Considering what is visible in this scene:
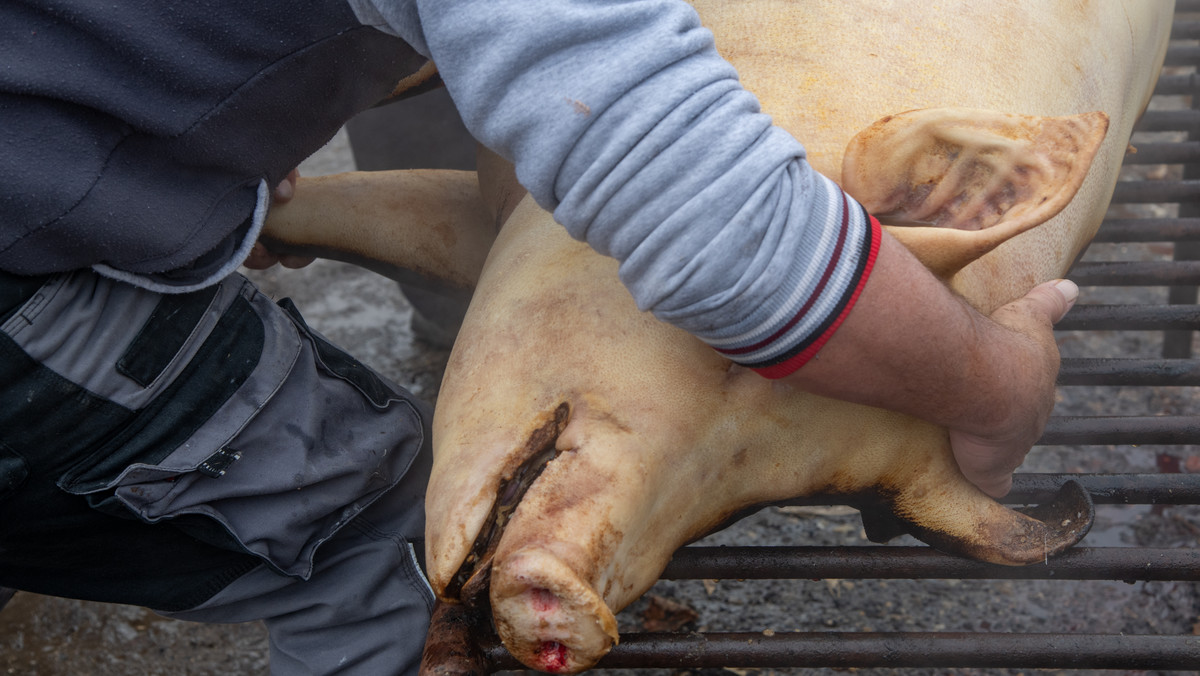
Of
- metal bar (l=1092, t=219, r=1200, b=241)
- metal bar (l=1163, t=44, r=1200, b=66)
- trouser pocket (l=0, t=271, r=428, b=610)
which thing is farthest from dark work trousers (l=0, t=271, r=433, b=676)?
metal bar (l=1163, t=44, r=1200, b=66)

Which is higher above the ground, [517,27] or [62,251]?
[517,27]

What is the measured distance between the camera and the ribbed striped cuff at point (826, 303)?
73 centimetres

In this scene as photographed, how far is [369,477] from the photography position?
3.86 ft

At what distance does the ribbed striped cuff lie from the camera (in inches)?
28.9

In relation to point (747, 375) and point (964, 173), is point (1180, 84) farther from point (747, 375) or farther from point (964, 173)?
point (747, 375)

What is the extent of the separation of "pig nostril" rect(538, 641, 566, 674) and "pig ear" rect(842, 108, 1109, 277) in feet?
1.61

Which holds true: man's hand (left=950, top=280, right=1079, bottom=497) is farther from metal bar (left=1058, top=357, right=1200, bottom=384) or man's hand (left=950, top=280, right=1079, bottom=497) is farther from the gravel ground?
the gravel ground

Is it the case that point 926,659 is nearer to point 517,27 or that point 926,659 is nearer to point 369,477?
point 369,477

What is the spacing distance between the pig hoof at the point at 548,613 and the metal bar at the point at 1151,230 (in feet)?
3.98

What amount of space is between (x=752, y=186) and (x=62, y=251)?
0.62 metres

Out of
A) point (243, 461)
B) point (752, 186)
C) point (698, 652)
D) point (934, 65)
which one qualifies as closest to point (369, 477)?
point (243, 461)

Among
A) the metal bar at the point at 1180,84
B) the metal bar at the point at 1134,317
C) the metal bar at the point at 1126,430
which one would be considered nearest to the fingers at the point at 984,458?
the metal bar at the point at 1126,430

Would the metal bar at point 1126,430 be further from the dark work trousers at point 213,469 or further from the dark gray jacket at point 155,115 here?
the dark gray jacket at point 155,115

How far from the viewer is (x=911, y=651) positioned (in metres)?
1.08
